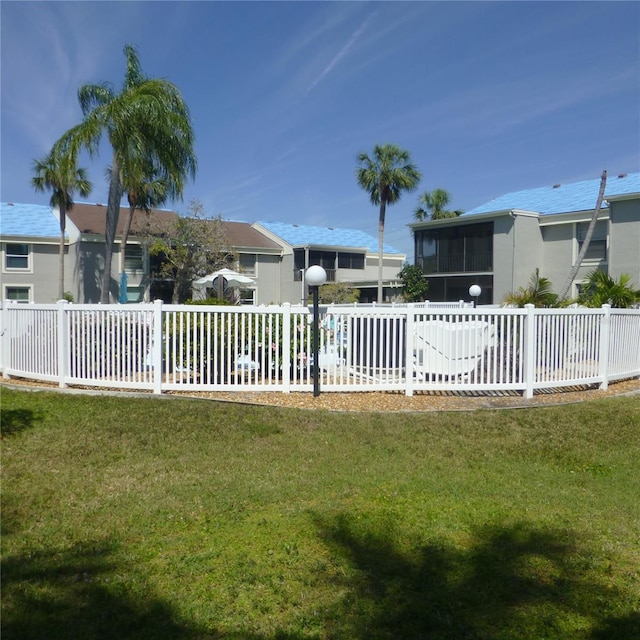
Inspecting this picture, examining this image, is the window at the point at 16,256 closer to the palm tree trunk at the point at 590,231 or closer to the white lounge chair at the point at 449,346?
the palm tree trunk at the point at 590,231

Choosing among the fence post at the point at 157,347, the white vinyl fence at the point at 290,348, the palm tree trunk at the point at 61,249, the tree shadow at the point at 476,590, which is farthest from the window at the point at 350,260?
the tree shadow at the point at 476,590

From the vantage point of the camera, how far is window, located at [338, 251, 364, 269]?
3672 cm

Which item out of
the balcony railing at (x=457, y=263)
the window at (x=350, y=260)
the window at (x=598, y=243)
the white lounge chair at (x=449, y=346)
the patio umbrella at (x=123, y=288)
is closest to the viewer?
the white lounge chair at (x=449, y=346)

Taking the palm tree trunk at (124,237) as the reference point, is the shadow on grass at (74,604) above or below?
below

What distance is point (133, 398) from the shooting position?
8.38 metres

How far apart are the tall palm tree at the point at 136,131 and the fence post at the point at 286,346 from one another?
11958 mm

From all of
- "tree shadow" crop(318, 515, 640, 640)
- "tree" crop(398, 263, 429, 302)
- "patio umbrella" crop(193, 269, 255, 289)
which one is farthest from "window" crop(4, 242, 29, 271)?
"tree shadow" crop(318, 515, 640, 640)

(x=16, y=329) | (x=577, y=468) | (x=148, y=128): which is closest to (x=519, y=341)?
(x=577, y=468)

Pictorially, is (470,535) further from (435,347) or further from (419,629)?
(435,347)

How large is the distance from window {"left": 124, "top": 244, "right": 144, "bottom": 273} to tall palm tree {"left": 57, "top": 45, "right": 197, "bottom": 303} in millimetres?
10211

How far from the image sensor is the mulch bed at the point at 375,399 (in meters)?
8.54

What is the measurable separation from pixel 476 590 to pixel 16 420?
576cm

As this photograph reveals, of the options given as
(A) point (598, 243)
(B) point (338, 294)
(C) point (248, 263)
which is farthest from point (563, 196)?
(C) point (248, 263)

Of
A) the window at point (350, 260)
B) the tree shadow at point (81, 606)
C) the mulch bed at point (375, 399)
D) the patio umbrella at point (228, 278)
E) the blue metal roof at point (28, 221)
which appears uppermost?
the blue metal roof at point (28, 221)
